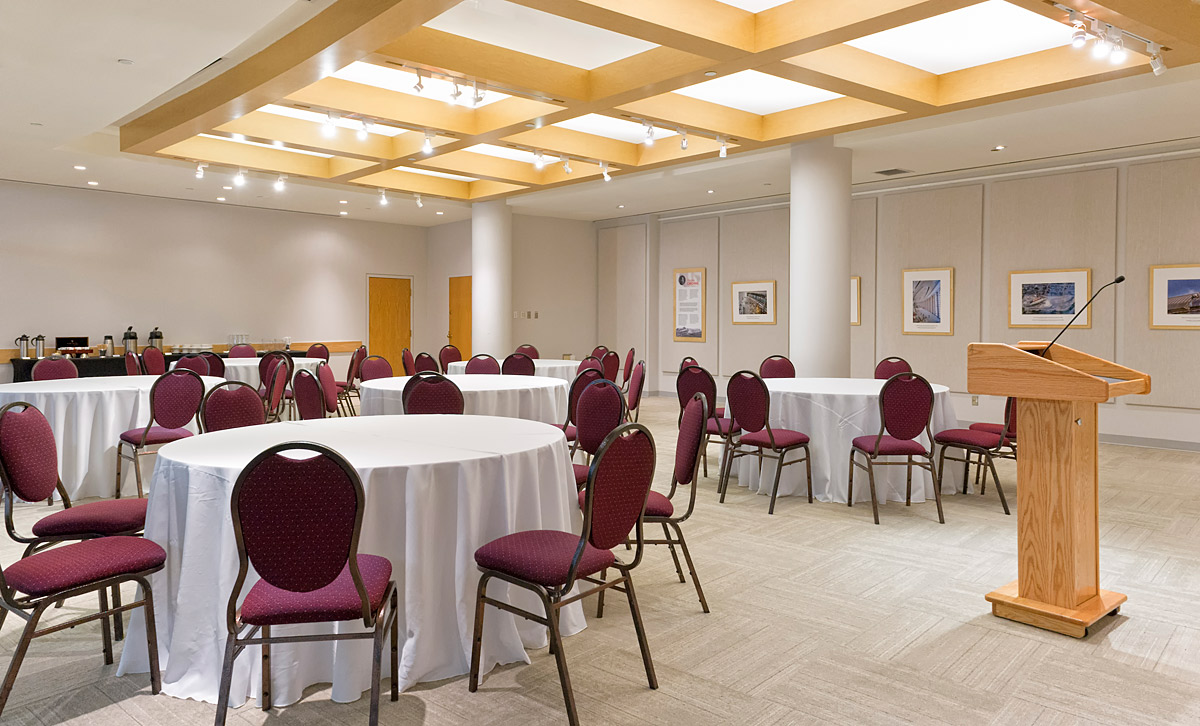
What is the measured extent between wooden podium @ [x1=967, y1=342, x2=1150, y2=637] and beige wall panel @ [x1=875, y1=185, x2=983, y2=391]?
268 inches

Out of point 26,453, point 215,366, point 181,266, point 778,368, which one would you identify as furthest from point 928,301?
point 181,266

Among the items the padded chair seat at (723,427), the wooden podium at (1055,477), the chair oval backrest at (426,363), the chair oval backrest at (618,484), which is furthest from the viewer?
the chair oval backrest at (426,363)

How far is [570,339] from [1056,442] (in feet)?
38.5

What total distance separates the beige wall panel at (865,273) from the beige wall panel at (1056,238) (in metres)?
1.54

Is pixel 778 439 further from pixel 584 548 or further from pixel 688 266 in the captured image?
pixel 688 266

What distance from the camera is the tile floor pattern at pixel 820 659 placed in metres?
2.76

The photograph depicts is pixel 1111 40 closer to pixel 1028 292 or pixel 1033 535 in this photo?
pixel 1033 535

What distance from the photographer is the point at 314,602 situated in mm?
2418

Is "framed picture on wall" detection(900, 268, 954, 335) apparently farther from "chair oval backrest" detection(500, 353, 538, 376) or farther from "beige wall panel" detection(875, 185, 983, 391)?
"chair oval backrest" detection(500, 353, 538, 376)

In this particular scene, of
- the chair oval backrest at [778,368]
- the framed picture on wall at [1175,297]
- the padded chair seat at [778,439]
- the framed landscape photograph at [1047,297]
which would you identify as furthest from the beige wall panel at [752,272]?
the padded chair seat at [778,439]

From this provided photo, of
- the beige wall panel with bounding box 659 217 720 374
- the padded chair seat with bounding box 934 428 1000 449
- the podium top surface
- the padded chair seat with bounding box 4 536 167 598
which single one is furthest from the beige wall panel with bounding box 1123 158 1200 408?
the padded chair seat with bounding box 4 536 167 598

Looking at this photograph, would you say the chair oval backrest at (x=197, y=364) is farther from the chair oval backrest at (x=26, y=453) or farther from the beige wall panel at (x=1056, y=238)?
the beige wall panel at (x=1056, y=238)

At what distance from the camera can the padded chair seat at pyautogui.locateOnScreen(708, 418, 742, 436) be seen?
6281mm

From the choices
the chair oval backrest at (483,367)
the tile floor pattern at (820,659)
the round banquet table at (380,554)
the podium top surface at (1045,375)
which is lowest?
the tile floor pattern at (820,659)
